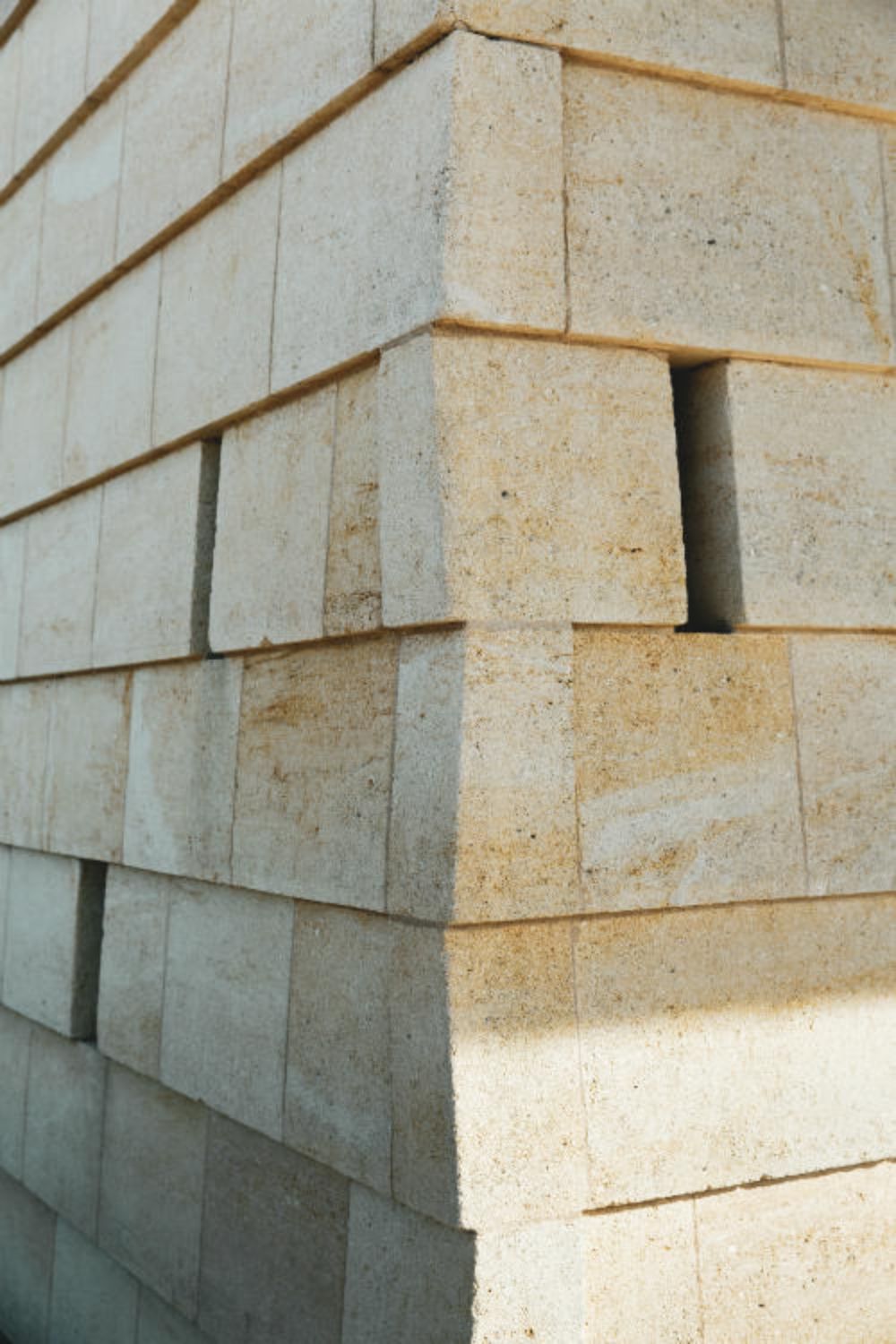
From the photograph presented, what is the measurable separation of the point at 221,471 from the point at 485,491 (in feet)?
5.01

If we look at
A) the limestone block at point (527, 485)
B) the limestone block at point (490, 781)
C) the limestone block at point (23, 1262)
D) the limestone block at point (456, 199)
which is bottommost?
the limestone block at point (23, 1262)

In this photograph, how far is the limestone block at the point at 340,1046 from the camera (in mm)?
3363

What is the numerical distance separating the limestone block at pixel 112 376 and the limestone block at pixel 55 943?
1.80 metres

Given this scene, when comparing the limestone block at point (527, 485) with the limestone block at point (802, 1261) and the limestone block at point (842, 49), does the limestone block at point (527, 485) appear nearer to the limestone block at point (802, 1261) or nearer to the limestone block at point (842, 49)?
the limestone block at point (842, 49)

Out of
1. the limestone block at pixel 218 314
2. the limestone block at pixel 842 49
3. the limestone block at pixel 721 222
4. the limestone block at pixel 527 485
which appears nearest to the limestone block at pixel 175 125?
the limestone block at pixel 218 314

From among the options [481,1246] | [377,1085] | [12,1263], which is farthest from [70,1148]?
[481,1246]

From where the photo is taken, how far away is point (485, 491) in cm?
321

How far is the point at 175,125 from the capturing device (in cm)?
483

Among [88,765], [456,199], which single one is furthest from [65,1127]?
[456,199]

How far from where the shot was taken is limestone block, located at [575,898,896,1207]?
3.21m

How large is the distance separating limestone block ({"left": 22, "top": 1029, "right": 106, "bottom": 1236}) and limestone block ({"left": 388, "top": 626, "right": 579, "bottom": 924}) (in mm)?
2585

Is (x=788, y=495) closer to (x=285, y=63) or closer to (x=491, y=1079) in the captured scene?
(x=491, y=1079)

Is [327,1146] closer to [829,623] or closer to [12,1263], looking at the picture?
[829,623]

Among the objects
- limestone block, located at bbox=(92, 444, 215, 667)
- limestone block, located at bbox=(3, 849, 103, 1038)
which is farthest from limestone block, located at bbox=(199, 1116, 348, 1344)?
limestone block, located at bbox=(92, 444, 215, 667)
